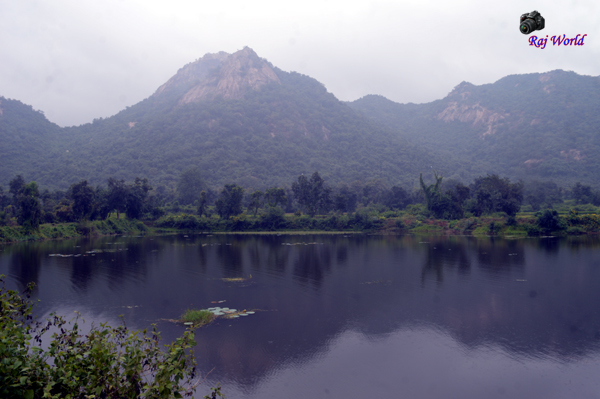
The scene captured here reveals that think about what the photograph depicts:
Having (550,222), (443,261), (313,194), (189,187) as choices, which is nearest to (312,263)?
(443,261)

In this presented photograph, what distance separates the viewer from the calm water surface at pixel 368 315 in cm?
1091

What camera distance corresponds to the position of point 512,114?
147 meters

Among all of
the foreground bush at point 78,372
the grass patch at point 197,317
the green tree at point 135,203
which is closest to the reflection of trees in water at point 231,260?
the grass patch at point 197,317

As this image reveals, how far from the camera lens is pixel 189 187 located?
3807 inches

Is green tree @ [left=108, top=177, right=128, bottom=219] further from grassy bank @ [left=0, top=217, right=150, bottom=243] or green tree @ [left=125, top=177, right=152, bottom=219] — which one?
grassy bank @ [left=0, top=217, right=150, bottom=243]

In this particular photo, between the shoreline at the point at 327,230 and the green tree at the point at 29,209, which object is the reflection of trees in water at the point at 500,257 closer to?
the shoreline at the point at 327,230

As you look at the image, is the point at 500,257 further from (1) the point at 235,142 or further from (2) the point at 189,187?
(1) the point at 235,142

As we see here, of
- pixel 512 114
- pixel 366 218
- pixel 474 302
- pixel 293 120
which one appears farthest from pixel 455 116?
pixel 474 302

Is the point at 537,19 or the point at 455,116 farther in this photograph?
the point at 455,116

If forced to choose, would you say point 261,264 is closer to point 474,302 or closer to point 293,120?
point 474,302

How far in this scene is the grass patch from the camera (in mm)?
15406

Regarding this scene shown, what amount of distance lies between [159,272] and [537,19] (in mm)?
25378

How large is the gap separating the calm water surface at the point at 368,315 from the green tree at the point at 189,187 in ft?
201

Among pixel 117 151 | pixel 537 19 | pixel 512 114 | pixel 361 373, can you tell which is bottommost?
pixel 361 373
